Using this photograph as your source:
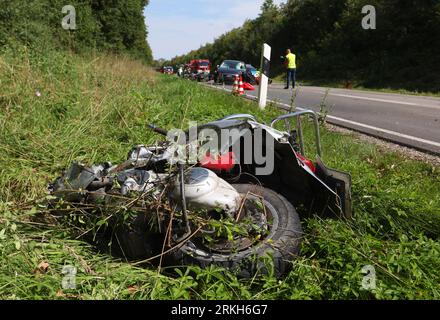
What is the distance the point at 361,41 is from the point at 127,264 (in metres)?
33.0

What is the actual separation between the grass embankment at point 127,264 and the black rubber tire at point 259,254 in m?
0.07

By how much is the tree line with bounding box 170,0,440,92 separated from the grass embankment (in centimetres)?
1827

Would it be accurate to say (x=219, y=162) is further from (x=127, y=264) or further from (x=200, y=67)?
(x=200, y=67)

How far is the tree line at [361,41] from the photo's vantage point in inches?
996

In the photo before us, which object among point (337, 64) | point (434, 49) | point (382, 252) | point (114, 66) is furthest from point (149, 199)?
point (337, 64)

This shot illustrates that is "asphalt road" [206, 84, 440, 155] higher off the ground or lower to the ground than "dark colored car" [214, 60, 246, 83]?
lower

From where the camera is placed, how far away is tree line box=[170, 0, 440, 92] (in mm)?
25297

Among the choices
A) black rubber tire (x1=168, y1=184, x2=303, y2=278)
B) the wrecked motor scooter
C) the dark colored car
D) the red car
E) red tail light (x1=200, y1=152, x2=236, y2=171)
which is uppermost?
the red car

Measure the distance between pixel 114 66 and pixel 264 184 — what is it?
6.01 m

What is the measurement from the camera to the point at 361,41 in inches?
1270

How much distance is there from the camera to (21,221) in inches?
121

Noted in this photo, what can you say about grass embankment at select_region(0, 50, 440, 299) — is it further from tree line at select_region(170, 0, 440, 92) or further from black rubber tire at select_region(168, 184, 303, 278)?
tree line at select_region(170, 0, 440, 92)

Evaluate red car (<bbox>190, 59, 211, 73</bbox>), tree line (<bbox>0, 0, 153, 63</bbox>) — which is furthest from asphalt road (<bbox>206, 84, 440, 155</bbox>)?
red car (<bbox>190, 59, 211, 73</bbox>)
